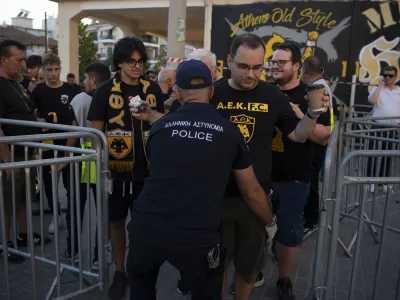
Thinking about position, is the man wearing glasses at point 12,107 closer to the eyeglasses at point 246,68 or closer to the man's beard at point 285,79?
the eyeglasses at point 246,68

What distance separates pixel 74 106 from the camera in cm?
429

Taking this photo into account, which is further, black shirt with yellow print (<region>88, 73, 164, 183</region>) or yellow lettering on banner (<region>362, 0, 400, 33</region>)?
yellow lettering on banner (<region>362, 0, 400, 33</region>)

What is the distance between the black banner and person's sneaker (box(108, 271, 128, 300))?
9.22 meters

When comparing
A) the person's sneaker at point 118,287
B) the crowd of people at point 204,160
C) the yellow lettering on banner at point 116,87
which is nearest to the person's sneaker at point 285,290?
the crowd of people at point 204,160

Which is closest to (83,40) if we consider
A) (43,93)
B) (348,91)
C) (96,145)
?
(348,91)

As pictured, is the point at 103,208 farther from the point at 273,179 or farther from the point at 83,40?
the point at 83,40

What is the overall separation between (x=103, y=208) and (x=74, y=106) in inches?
62.8

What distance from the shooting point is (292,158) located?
3.24 m

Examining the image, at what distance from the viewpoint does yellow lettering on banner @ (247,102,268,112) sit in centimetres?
270

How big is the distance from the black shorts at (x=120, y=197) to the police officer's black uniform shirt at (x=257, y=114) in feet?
3.55

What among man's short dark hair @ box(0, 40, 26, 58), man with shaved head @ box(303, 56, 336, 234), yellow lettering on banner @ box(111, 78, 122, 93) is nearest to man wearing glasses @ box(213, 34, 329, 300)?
man with shaved head @ box(303, 56, 336, 234)

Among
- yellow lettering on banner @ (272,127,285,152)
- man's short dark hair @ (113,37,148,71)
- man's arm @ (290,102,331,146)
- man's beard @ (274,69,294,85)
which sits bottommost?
yellow lettering on banner @ (272,127,285,152)

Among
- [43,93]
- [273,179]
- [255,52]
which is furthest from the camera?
[43,93]

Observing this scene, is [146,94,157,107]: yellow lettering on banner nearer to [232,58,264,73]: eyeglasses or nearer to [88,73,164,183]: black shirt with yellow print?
[88,73,164,183]: black shirt with yellow print
